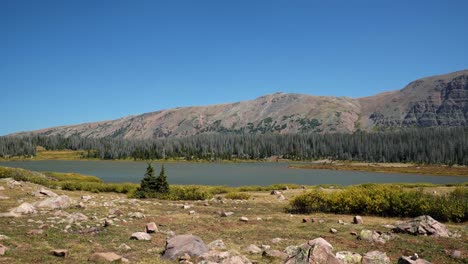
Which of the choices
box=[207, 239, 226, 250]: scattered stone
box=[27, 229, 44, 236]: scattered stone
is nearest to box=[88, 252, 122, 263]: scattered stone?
box=[207, 239, 226, 250]: scattered stone

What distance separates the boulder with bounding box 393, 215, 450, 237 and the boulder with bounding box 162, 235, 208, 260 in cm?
1240

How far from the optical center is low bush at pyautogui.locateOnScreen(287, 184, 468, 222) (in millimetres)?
27781

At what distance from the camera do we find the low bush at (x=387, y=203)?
91.1 ft

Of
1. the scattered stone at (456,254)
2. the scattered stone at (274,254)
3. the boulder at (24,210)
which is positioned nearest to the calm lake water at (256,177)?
the boulder at (24,210)

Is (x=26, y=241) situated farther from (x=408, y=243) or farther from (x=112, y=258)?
(x=408, y=243)

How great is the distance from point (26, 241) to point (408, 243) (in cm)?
1806

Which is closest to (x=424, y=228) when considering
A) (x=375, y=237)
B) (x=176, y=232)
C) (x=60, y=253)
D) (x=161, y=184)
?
(x=375, y=237)

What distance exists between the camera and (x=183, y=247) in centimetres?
1551

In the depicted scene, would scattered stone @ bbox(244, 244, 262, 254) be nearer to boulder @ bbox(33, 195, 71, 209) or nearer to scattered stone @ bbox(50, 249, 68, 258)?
scattered stone @ bbox(50, 249, 68, 258)

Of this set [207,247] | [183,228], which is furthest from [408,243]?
[183,228]

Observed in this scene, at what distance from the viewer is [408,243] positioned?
19.1 meters

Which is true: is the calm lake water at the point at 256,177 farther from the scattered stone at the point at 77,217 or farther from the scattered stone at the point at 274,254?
the scattered stone at the point at 274,254

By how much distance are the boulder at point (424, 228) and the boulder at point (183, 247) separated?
12.4 meters

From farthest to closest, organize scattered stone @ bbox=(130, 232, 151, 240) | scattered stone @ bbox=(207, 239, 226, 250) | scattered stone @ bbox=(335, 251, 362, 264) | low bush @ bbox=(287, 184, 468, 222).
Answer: low bush @ bbox=(287, 184, 468, 222) → scattered stone @ bbox=(130, 232, 151, 240) → scattered stone @ bbox=(207, 239, 226, 250) → scattered stone @ bbox=(335, 251, 362, 264)
